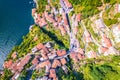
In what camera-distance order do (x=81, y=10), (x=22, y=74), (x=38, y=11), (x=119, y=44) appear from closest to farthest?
(x=119, y=44) → (x=22, y=74) → (x=81, y=10) → (x=38, y=11)

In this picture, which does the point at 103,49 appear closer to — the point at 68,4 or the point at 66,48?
the point at 66,48

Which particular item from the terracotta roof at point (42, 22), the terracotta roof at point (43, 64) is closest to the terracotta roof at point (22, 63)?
the terracotta roof at point (43, 64)

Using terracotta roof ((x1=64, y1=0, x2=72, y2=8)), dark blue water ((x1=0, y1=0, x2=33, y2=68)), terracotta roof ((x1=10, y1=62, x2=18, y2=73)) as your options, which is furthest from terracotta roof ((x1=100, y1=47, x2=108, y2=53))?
dark blue water ((x1=0, y1=0, x2=33, y2=68))

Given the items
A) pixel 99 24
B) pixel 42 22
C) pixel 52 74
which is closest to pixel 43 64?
pixel 52 74

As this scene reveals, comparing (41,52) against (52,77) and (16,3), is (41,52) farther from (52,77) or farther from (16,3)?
(16,3)

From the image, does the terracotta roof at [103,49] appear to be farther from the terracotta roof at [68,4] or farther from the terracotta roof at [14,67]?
the terracotta roof at [14,67]

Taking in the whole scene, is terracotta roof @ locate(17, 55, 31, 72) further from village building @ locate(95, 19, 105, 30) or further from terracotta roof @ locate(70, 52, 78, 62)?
village building @ locate(95, 19, 105, 30)

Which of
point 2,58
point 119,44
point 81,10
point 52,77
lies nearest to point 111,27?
point 119,44

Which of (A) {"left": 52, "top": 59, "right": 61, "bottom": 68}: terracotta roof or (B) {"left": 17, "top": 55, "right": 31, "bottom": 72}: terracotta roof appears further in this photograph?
(B) {"left": 17, "top": 55, "right": 31, "bottom": 72}: terracotta roof
